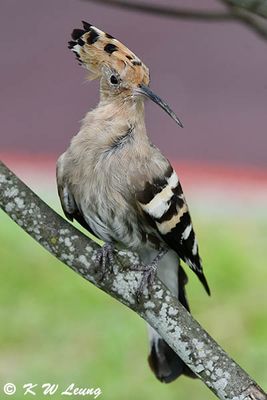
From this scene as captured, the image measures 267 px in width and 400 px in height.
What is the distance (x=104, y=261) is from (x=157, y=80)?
496 centimetres

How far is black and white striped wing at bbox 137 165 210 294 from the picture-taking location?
9.26 feet

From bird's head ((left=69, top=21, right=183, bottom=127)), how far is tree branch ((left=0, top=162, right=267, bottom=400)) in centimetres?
37

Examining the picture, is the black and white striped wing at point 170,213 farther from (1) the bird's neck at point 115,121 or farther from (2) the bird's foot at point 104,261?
(2) the bird's foot at point 104,261

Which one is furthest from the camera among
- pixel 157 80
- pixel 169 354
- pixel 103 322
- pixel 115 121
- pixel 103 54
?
pixel 157 80

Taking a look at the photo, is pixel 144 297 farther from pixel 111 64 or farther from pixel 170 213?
pixel 111 64

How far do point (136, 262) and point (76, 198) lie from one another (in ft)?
1.47

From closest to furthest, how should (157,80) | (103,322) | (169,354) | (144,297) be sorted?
1. (144,297)
2. (169,354)
3. (103,322)
4. (157,80)

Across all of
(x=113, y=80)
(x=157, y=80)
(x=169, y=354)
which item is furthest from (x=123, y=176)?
(x=157, y=80)

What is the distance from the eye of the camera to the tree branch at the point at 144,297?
95.2 inches

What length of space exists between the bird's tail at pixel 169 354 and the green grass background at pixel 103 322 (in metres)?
1.24

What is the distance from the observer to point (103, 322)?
5023 mm

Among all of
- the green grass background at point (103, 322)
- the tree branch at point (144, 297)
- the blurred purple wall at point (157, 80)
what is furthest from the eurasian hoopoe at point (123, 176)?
the blurred purple wall at point (157, 80)

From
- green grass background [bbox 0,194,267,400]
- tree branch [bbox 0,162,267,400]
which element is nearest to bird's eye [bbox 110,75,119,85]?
tree branch [bbox 0,162,267,400]

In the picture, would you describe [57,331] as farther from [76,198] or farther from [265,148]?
[265,148]
